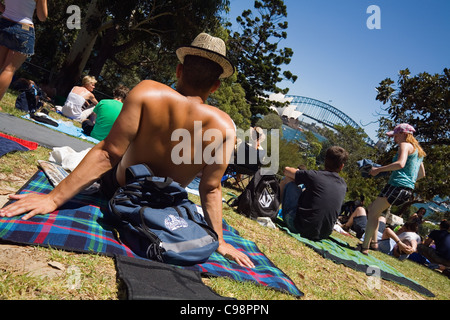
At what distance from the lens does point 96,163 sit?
6.13 feet

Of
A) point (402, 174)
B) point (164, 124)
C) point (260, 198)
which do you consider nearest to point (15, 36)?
point (164, 124)

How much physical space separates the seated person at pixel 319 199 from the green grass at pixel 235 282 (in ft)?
1.22

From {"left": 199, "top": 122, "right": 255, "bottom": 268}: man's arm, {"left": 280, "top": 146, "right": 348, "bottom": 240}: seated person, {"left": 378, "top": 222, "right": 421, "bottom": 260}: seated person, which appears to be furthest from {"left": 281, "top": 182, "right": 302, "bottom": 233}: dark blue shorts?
{"left": 378, "top": 222, "right": 421, "bottom": 260}: seated person

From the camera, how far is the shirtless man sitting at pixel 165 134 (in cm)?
186

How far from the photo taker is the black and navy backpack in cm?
181

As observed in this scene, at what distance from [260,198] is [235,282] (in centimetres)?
278

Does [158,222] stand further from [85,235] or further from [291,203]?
[291,203]

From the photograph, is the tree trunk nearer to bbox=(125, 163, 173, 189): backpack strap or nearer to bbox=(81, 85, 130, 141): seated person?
bbox=(81, 85, 130, 141): seated person

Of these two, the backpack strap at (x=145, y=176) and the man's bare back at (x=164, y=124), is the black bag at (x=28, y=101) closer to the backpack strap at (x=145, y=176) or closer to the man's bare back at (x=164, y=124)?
the man's bare back at (x=164, y=124)

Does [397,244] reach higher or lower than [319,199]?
Answer: lower

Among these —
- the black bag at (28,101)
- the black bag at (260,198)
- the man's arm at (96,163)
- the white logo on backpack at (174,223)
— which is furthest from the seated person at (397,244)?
the black bag at (28,101)

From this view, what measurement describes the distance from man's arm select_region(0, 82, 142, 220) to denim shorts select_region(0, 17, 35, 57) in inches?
87.9

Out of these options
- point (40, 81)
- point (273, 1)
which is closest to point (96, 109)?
point (40, 81)
